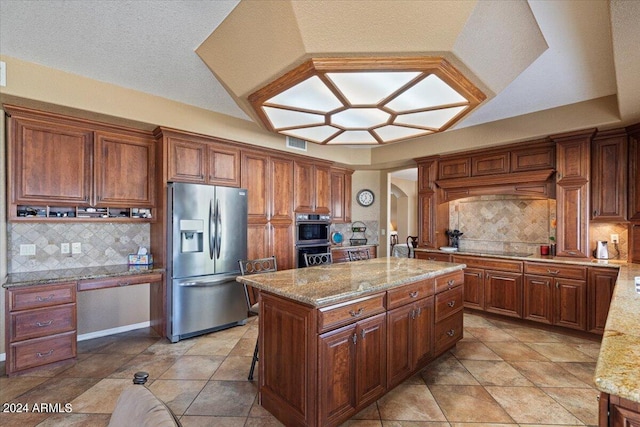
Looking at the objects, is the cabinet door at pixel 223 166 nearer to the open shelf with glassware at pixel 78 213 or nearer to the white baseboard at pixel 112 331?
the open shelf with glassware at pixel 78 213

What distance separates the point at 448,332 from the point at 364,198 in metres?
3.65

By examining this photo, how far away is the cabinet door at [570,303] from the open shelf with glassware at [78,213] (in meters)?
5.13

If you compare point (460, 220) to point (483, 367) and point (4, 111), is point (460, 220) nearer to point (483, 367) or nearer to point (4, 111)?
point (483, 367)

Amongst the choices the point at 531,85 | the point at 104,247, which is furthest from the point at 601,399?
the point at 104,247

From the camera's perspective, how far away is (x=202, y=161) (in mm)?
3785

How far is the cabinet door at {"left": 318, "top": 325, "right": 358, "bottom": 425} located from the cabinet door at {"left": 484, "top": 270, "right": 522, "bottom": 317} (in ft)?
10.1

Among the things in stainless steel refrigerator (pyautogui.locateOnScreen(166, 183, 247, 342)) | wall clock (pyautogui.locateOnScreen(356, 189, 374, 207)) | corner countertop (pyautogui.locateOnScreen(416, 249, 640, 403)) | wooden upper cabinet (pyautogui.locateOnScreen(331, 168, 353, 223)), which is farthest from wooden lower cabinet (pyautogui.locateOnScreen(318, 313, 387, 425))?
wall clock (pyautogui.locateOnScreen(356, 189, 374, 207))

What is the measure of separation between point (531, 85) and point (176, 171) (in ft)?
13.3

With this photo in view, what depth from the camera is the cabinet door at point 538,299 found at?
3.70 metres

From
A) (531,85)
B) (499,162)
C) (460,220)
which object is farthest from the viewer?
(460,220)

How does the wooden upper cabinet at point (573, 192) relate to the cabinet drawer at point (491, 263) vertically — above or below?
above

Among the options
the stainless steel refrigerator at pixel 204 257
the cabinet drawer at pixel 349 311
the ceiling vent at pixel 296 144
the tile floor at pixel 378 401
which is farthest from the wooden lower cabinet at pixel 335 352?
the ceiling vent at pixel 296 144

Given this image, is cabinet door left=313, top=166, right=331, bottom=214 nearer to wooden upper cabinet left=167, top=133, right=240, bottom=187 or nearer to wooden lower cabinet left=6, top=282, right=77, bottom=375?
wooden upper cabinet left=167, top=133, right=240, bottom=187

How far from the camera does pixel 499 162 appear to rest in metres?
4.30
